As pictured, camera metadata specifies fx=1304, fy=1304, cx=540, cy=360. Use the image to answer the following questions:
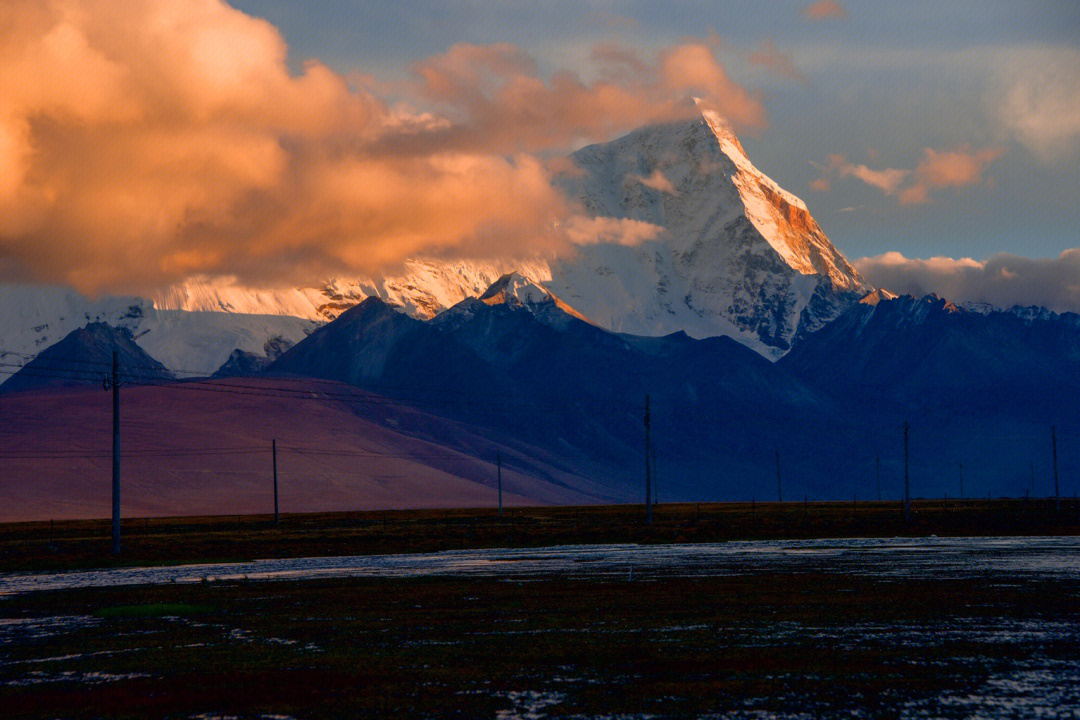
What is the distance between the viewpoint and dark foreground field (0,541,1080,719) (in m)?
A: 18.1

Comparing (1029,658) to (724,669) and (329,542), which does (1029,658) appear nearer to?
(724,669)

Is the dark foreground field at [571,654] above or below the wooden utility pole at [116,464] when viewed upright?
below

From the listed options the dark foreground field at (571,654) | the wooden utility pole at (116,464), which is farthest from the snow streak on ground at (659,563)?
the dark foreground field at (571,654)

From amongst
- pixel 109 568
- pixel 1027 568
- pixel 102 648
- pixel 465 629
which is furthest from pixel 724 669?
pixel 109 568

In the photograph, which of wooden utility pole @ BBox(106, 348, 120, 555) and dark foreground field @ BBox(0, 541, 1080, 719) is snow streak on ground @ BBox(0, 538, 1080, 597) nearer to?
wooden utility pole @ BBox(106, 348, 120, 555)

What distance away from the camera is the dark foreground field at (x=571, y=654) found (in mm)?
18094

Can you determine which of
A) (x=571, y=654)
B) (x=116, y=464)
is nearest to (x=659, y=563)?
(x=571, y=654)

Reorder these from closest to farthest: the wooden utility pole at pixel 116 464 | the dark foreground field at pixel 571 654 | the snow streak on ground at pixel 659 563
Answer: the dark foreground field at pixel 571 654 < the snow streak on ground at pixel 659 563 < the wooden utility pole at pixel 116 464

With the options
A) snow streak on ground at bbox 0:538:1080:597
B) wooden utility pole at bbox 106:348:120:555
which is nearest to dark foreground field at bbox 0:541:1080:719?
snow streak on ground at bbox 0:538:1080:597

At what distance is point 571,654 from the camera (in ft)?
75.4

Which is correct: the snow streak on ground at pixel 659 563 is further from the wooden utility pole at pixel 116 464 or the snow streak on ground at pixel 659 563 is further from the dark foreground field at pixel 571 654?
the dark foreground field at pixel 571 654

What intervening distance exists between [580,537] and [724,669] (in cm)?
7041

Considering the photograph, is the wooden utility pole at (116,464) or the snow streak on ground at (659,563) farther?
the wooden utility pole at (116,464)

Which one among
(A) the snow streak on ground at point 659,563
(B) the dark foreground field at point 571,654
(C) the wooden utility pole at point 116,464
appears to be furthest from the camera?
(C) the wooden utility pole at point 116,464
